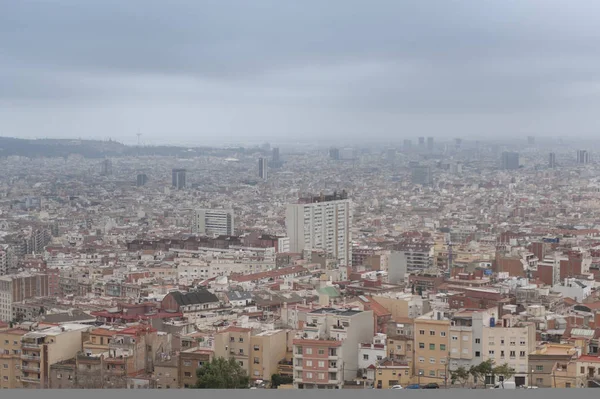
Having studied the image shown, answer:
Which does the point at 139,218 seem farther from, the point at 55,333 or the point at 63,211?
the point at 55,333

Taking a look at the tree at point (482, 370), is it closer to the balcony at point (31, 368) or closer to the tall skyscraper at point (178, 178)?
the balcony at point (31, 368)

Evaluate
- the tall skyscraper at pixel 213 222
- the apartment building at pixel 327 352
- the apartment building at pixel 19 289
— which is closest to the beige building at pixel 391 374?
the apartment building at pixel 327 352

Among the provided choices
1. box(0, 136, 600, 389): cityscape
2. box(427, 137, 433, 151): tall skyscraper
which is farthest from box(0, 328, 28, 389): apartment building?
box(427, 137, 433, 151): tall skyscraper

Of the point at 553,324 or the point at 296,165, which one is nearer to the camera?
the point at 553,324

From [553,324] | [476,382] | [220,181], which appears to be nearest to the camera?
[476,382]

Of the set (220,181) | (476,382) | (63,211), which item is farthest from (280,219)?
(476,382)

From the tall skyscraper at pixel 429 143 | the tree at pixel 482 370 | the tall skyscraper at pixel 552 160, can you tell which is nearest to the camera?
the tree at pixel 482 370

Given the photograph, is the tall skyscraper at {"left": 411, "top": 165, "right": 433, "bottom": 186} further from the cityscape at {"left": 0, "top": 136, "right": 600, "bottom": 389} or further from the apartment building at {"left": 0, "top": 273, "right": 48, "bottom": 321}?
the apartment building at {"left": 0, "top": 273, "right": 48, "bottom": 321}
